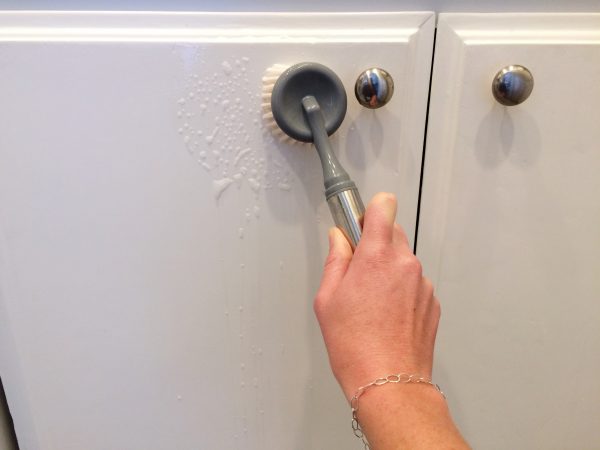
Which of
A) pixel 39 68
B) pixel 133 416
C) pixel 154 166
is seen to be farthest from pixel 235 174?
pixel 133 416

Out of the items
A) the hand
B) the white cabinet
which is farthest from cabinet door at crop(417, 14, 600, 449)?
the hand

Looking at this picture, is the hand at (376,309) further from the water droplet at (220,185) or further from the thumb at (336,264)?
the water droplet at (220,185)

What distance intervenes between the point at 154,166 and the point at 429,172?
0.75ft

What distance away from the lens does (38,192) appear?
1.36 ft

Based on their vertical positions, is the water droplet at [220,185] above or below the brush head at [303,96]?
below

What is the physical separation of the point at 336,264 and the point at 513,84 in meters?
0.19

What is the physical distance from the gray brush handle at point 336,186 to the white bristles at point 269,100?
1.0 inches

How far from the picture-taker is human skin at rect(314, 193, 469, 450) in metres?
0.32

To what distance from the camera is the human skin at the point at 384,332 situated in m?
0.32

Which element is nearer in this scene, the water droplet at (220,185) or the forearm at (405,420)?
the forearm at (405,420)

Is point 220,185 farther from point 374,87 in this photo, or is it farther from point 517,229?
point 517,229

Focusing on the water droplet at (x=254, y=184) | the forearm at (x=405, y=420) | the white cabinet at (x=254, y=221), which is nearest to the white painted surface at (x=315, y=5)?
the white cabinet at (x=254, y=221)

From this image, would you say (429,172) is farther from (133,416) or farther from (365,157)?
(133,416)

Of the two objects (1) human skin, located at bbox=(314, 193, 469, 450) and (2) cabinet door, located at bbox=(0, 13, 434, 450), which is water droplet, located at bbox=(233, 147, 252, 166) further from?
(1) human skin, located at bbox=(314, 193, 469, 450)
